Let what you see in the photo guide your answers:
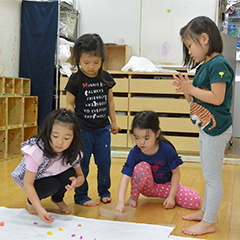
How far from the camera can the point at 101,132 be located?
1767mm

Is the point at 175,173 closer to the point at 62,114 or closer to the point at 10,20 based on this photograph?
the point at 62,114

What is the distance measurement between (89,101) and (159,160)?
477 mm

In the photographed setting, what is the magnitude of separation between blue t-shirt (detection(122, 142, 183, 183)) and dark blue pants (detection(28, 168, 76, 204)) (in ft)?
0.99

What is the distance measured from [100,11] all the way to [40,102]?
4.41 feet

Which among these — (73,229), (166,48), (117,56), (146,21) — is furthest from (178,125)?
(73,229)

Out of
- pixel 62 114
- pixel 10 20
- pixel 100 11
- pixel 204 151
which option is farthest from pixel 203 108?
pixel 100 11

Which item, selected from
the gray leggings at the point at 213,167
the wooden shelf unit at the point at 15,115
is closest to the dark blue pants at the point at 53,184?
the gray leggings at the point at 213,167

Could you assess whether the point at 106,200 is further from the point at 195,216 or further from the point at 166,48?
the point at 166,48

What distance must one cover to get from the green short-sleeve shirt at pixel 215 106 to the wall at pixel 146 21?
2.35 meters

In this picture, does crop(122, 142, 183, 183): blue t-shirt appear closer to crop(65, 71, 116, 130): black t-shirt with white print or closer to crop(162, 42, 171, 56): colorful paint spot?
crop(65, 71, 116, 130): black t-shirt with white print

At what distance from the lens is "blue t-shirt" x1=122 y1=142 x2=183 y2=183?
1.69 meters

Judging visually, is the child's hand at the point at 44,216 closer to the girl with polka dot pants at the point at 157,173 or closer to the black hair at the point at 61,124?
the black hair at the point at 61,124

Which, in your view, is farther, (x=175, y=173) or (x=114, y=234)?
(x=175, y=173)

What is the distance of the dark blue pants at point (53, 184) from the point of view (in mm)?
1456
